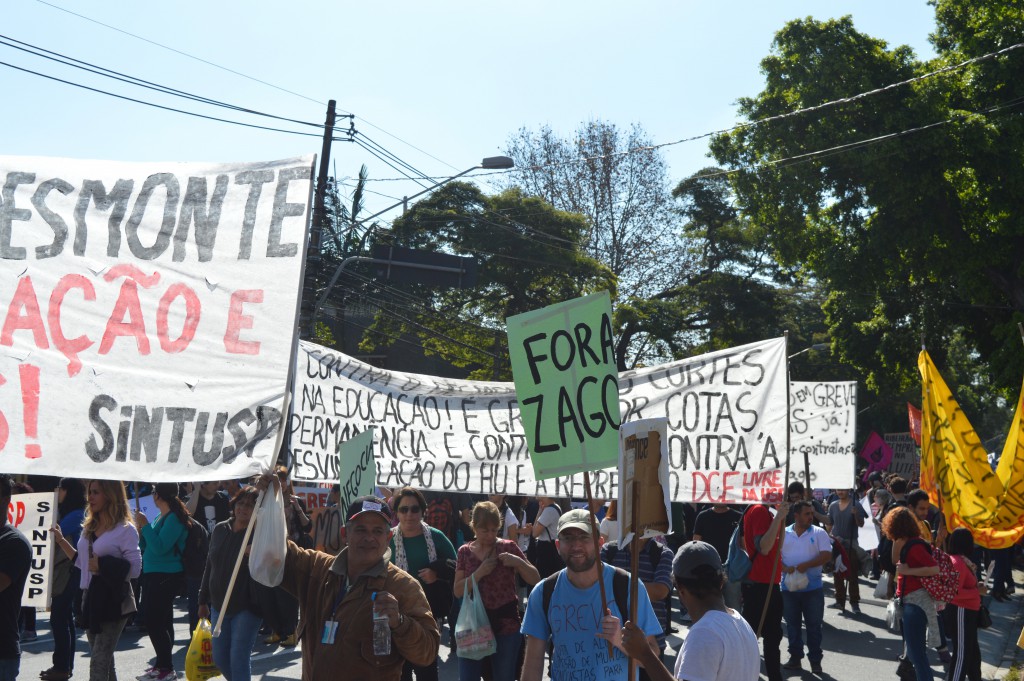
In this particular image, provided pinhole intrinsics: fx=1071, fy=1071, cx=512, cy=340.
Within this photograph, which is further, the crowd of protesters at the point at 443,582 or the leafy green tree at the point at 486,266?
the leafy green tree at the point at 486,266

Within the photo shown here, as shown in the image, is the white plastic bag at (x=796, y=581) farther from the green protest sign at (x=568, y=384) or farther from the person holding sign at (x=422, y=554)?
the green protest sign at (x=568, y=384)

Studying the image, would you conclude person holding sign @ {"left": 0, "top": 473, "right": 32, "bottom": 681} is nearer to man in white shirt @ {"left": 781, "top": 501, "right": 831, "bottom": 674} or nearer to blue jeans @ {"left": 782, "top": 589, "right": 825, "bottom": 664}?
man in white shirt @ {"left": 781, "top": 501, "right": 831, "bottom": 674}

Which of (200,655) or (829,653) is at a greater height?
(200,655)

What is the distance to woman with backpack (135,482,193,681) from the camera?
923cm

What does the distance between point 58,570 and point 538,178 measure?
32.4 meters

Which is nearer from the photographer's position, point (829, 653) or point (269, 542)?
point (269, 542)

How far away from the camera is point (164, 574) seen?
954 cm

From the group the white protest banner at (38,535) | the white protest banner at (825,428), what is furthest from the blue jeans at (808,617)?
the white protest banner at (38,535)

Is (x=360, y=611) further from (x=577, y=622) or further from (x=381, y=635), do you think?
(x=577, y=622)

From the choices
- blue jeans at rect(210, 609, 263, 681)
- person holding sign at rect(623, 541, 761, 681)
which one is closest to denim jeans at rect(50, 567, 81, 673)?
blue jeans at rect(210, 609, 263, 681)

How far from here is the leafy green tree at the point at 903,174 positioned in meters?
23.2

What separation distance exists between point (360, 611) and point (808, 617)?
6.95m

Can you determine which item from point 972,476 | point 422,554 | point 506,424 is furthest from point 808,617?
point 422,554

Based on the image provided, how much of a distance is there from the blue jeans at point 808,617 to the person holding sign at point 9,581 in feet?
23.4
